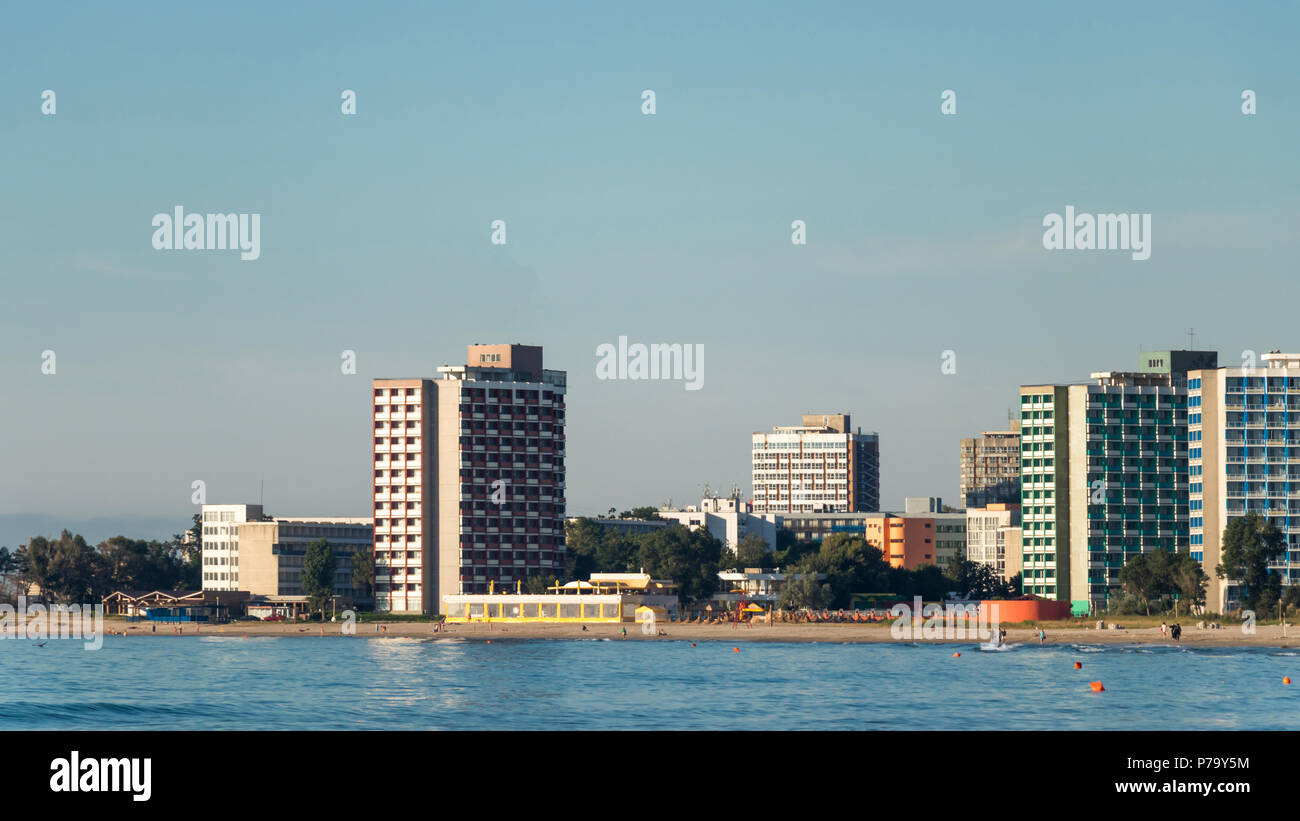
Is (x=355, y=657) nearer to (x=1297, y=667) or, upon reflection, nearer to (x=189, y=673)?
(x=189, y=673)

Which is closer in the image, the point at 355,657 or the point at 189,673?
the point at 189,673

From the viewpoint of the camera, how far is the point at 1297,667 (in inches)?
5404

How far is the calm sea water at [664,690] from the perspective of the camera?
87562 mm

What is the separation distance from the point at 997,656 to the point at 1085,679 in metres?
37.6

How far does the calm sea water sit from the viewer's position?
8756 cm

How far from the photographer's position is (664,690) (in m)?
110

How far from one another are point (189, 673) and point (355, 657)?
2972 cm
